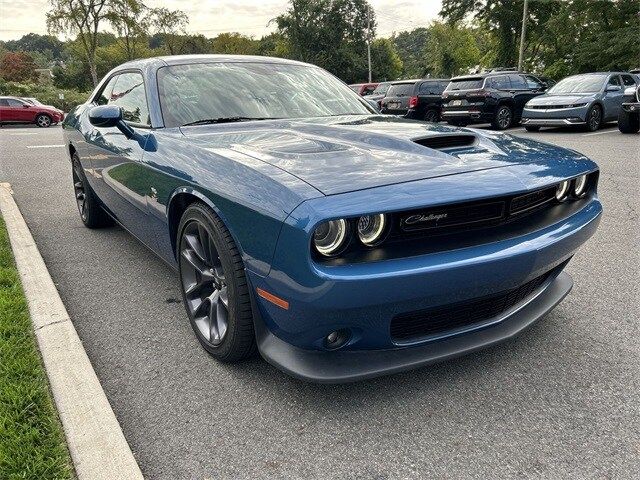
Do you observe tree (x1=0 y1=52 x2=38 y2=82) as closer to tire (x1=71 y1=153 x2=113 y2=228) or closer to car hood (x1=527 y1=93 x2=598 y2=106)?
car hood (x1=527 y1=93 x2=598 y2=106)

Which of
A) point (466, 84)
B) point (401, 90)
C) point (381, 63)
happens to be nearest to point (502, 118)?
point (466, 84)

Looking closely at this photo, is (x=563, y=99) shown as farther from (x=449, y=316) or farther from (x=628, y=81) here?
(x=449, y=316)

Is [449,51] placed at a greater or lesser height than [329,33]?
lesser

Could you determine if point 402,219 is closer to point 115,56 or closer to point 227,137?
point 227,137

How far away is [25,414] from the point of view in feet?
6.40

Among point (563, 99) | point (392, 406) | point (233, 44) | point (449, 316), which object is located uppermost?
point (233, 44)

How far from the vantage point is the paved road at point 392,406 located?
5.74ft

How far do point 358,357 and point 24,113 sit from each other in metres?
25.5

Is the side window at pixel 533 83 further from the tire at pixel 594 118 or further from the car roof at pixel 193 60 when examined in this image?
the car roof at pixel 193 60

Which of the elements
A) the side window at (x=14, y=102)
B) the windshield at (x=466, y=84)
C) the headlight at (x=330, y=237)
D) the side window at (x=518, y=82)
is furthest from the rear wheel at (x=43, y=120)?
the headlight at (x=330, y=237)

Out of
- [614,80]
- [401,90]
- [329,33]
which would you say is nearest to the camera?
[614,80]

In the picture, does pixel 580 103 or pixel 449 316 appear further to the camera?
pixel 580 103

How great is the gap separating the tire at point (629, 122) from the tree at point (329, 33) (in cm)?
4195

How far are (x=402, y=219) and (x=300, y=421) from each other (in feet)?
2.85
